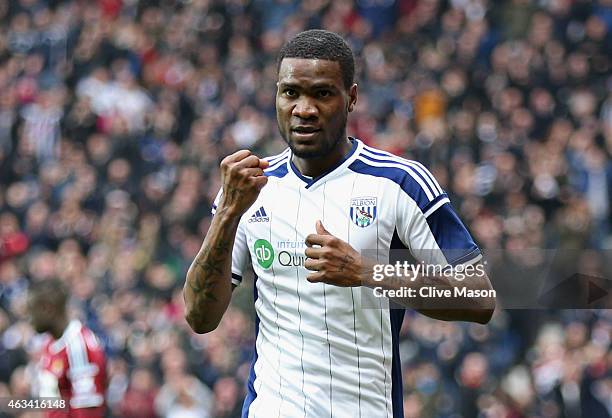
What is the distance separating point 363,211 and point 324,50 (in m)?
0.59

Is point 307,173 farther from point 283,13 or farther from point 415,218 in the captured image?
point 283,13

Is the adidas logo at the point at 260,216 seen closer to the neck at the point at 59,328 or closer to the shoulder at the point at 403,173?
the shoulder at the point at 403,173

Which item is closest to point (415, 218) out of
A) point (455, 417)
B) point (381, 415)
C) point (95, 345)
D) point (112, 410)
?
point (381, 415)

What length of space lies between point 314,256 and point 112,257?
34.1 feet

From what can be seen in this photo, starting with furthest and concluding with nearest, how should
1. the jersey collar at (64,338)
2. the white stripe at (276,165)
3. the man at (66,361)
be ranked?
the jersey collar at (64,338), the man at (66,361), the white stripe at (276,165)

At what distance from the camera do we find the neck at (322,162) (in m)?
4.66

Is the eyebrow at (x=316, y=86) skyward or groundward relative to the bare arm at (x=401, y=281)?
skyward

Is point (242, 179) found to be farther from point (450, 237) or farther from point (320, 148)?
point (450, 237)

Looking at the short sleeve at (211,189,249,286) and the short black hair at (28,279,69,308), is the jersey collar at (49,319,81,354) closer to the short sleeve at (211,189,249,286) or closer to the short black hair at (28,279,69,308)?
the short black hair at (28,279,69,308)

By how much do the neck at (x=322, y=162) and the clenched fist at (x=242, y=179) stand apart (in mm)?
332

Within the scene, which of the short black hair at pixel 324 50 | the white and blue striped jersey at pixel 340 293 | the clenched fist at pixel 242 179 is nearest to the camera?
the clenched fist at pixel 242 179

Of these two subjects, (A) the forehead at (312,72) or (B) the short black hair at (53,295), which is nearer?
(A) the forehead at (312,72)

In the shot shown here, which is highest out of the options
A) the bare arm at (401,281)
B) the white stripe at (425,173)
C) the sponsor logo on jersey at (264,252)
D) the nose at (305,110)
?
the nose at (305,110)

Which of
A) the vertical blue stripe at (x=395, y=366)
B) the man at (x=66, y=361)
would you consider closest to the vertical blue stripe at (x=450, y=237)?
the vertical blue stripe at (x=395, y=366)
